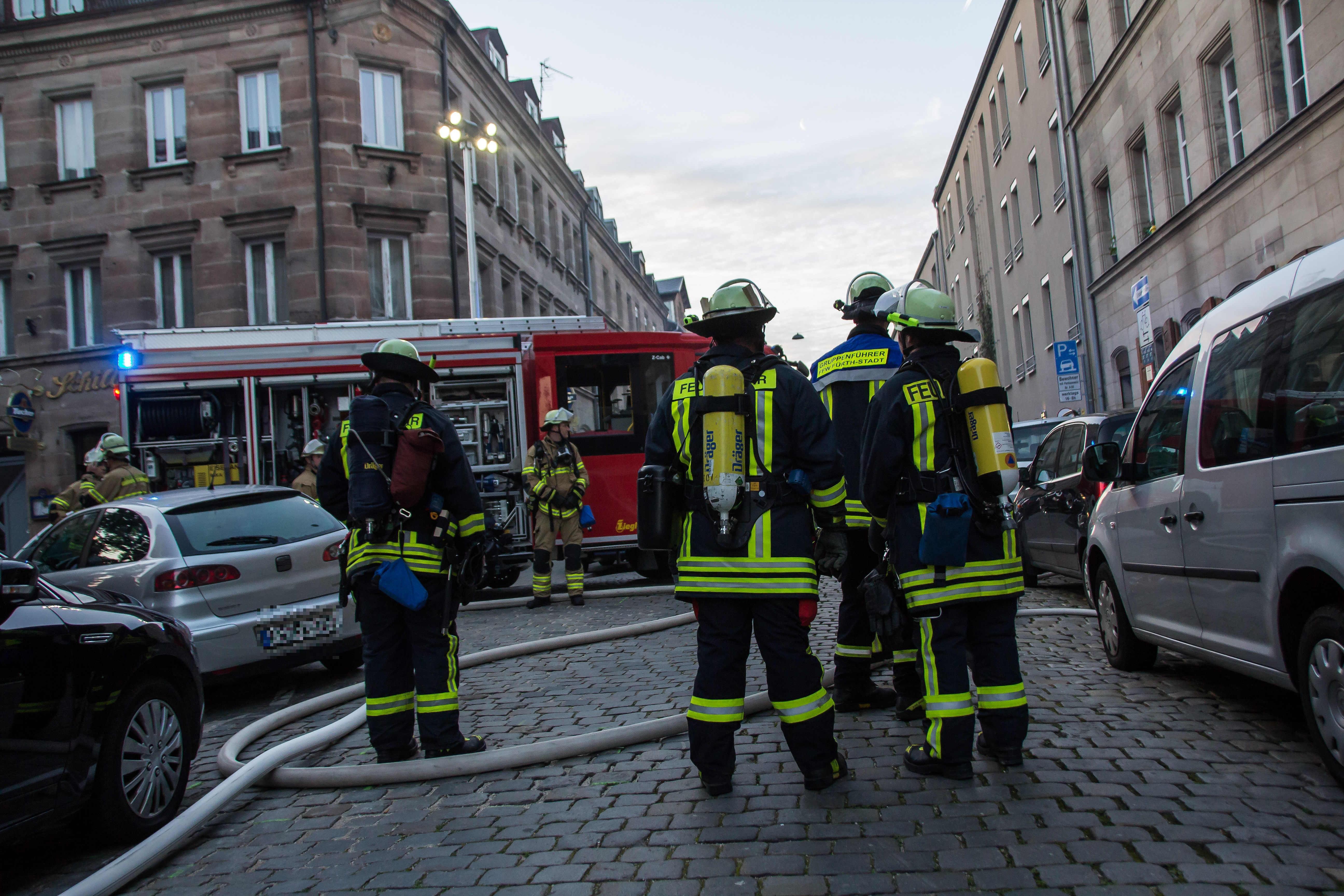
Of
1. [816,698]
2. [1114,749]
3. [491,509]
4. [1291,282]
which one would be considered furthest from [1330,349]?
[491,509]

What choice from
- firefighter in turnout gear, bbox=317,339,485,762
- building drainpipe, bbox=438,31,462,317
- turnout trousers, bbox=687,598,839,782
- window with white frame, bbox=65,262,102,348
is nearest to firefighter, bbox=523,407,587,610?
firefighter in turnout gear, bbox=317,339,485,762

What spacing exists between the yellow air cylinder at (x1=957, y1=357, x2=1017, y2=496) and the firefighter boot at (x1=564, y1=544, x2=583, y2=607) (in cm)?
674

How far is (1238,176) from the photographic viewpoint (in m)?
13.6

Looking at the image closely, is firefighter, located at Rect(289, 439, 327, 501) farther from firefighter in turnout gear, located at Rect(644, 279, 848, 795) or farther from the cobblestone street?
firefighter in turnout gear, located at Rect(644, 279, 848, 795)

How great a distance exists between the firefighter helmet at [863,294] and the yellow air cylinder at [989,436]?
4.18 ft

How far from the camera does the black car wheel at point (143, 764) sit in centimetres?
384

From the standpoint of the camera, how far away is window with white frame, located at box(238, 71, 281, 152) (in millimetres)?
21594

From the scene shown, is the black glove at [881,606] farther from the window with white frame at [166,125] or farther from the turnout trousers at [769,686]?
the window with white frame at [166,125]

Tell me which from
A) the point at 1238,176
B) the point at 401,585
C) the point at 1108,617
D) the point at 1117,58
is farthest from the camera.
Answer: the point at 1117,58

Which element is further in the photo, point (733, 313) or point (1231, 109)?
point (1231, 109)

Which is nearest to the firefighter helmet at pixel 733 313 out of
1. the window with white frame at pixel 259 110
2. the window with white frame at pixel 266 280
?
the window with white frame at pixel 266 280

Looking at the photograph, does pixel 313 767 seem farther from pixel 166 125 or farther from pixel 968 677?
pixel 166 125

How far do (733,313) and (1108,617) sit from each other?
128 inches

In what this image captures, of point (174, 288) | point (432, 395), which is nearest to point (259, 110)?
point (174, 288)
